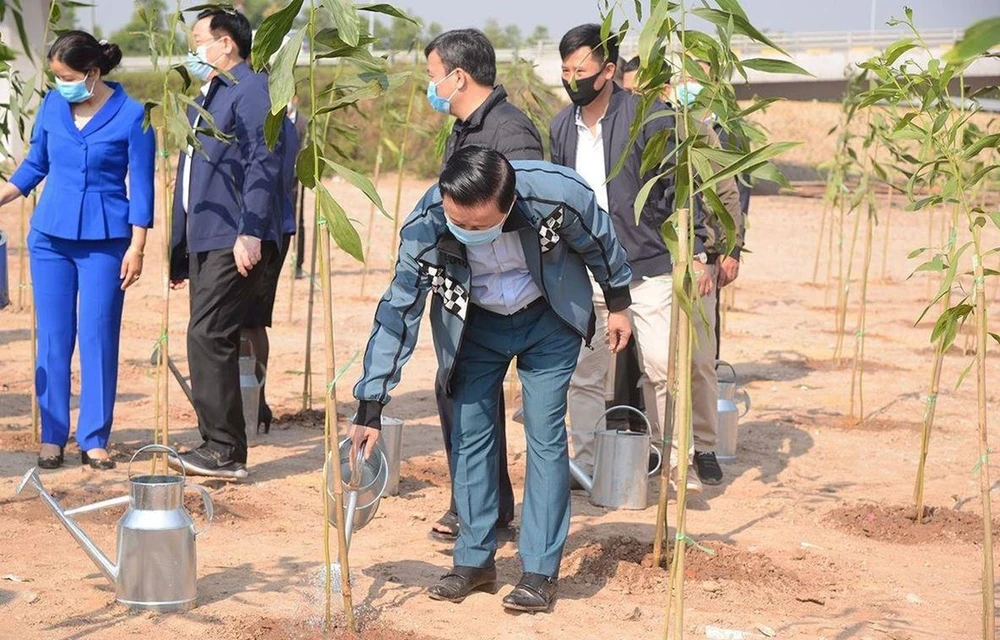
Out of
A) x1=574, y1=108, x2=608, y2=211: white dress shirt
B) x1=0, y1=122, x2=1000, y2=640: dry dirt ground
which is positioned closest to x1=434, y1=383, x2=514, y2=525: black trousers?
x1=0, y1=122, x2=1000, y2=640: dry dirt ground

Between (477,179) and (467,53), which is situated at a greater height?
(467,53)

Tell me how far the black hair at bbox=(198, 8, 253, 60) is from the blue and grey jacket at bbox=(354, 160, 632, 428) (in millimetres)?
2091

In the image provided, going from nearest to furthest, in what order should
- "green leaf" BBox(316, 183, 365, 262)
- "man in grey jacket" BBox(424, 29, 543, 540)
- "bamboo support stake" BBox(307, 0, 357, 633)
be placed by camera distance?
"green leaf" BBox(316, 183, 365, 262), "bamboo support stake" BBox(307, 0, 357, 633), "man in grey jacket" BBox(424, 29, 543, 540)

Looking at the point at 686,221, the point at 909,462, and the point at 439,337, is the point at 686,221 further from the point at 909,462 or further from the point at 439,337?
the point at 909,462

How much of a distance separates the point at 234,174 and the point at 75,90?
0.75 m

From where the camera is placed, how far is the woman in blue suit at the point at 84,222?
5707mm

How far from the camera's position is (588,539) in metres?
5.14

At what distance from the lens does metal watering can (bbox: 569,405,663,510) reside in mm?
5484

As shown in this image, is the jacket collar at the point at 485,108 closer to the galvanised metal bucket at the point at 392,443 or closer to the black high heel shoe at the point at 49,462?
the galvanised metal bucket at the point at 392,443

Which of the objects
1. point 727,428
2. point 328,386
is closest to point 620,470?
point 727,428

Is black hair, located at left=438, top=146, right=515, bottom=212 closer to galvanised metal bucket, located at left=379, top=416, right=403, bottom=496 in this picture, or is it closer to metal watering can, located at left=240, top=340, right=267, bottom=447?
galvanised metal bucket, located at left=379, top=416, right=403, bottom=496

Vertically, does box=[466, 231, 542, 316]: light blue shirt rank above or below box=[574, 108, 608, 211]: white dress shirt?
below

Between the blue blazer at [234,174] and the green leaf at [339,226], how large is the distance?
2254mm

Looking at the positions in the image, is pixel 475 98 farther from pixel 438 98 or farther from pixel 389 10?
pixel 389 10
